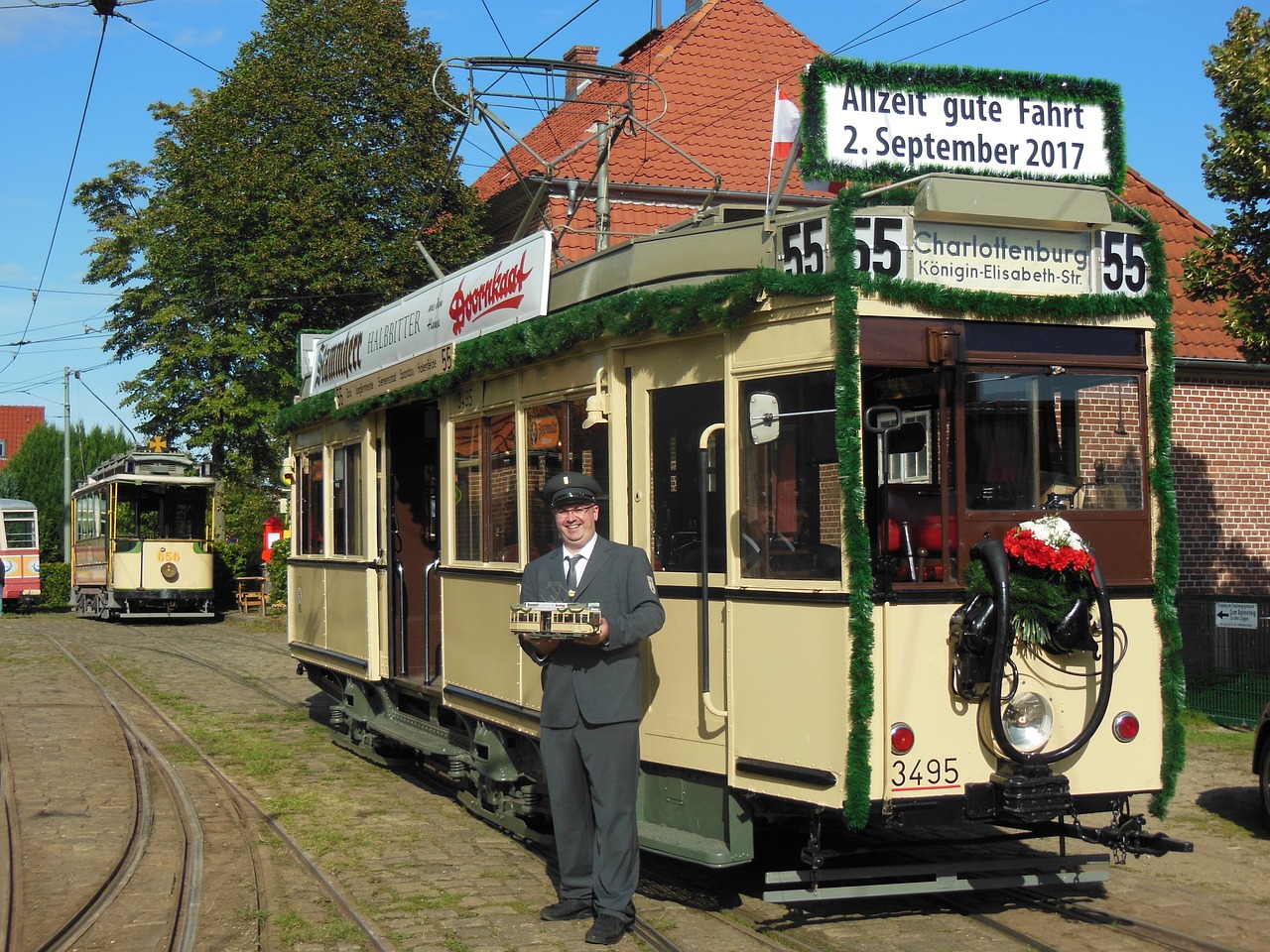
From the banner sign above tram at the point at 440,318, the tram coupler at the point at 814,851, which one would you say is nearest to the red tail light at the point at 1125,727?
the tram coupler at the point at 814,851

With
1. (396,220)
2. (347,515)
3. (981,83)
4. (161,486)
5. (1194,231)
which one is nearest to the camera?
(981,83)

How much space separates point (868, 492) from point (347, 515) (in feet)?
20.2

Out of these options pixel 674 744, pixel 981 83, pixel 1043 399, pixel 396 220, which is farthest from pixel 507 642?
pixel 396 220

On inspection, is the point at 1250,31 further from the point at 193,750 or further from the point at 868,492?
the point at 193,750

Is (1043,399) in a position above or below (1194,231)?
below

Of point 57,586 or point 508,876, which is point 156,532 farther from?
point 508,876

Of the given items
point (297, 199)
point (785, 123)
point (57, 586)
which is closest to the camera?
point (785, 123)

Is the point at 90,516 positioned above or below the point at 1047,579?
above

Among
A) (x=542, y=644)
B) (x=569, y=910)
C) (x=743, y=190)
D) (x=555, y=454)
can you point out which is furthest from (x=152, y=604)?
(x=542, y=644)

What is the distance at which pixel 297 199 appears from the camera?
86.2 feet

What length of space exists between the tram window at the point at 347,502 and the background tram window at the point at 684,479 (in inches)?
181

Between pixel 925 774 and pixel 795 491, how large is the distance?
50.5 inches

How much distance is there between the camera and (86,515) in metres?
33.2

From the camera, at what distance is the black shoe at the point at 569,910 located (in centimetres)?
625
